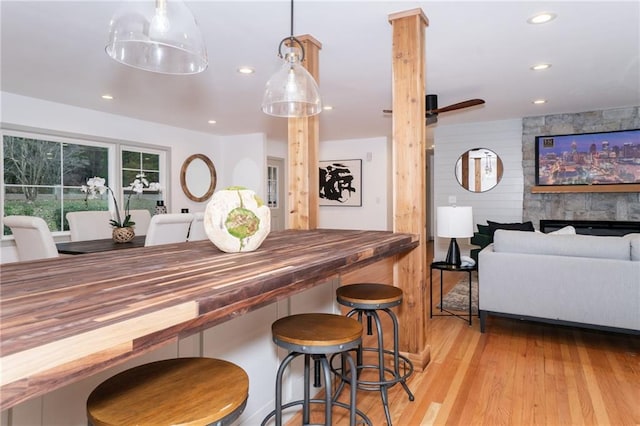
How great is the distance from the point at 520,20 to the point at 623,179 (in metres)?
3.87

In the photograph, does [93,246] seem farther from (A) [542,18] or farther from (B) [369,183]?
(B) [369,183]

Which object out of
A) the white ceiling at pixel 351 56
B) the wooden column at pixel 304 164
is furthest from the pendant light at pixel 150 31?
the wooden column at pixel 304 164

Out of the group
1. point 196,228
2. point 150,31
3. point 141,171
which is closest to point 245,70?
point 196,228

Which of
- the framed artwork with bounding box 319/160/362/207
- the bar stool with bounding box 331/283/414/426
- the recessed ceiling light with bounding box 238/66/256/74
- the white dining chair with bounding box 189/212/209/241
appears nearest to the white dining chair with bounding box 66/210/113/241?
the white dining chair with bounding box 189/212/209/241

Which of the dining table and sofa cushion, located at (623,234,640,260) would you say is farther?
the dining table

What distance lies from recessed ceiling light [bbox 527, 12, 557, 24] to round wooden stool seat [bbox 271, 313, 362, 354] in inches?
97.3

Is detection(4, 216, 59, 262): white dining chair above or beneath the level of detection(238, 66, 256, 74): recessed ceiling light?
beneath

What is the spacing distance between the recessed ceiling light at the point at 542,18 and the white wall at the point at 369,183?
494cm

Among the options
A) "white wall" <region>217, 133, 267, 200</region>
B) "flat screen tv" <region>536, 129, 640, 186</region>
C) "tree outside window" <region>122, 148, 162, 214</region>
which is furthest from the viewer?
"white wall" <region>217, 133, 267, 200</region>

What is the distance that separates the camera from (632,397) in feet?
7.32

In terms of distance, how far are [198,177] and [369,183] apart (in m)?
3.31

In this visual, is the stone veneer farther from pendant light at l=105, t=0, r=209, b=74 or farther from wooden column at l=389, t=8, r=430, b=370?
pendant light at l=105, t=0, r=209, b=74

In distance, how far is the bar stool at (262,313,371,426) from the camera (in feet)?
4.73

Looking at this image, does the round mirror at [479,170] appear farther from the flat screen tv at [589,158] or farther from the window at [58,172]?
the window at [58,172]
